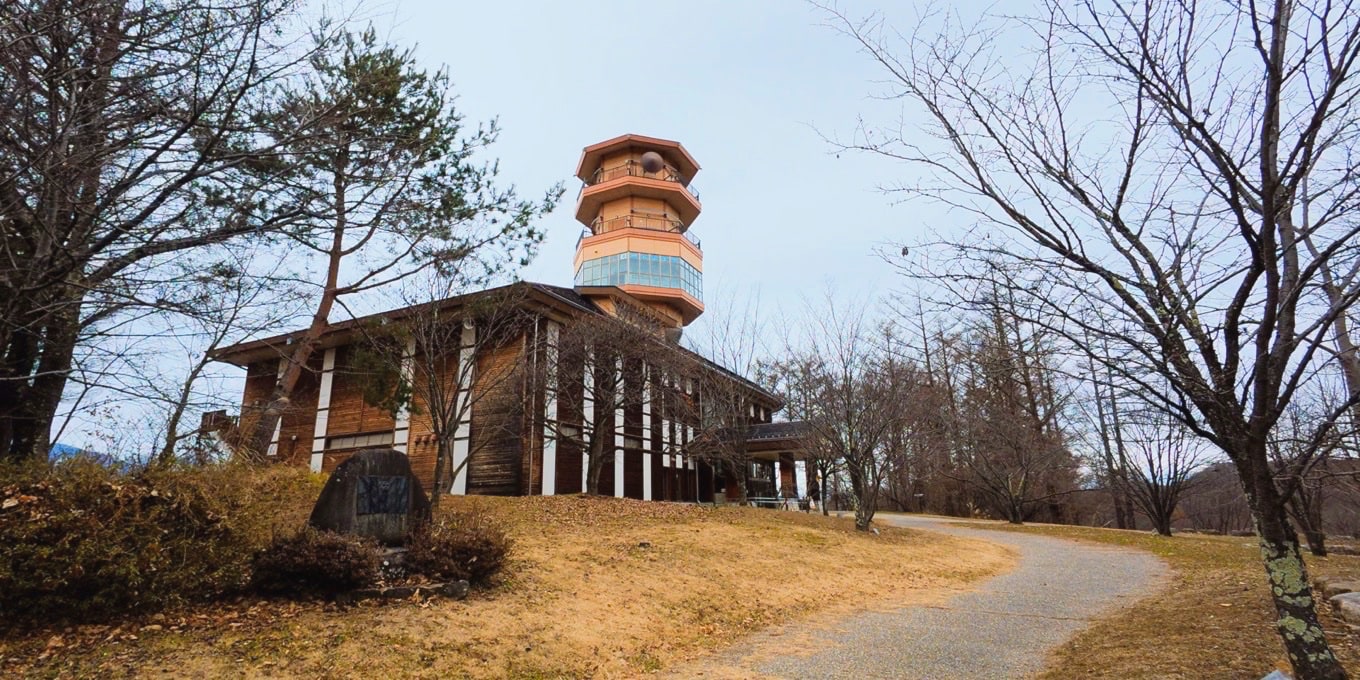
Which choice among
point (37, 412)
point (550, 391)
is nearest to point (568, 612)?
point (37, 412)

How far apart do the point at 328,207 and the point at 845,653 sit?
611cm

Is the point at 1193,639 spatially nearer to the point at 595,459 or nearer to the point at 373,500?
the point at 373,500

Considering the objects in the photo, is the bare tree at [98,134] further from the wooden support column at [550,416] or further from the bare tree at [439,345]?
the wooden support column at [550,416]

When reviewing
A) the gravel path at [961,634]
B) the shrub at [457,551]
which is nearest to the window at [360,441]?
the shrub at [457,551]

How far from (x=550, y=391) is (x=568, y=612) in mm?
10674

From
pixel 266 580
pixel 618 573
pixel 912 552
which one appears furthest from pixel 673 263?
pixel 266 580

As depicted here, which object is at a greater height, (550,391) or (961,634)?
(550,391)

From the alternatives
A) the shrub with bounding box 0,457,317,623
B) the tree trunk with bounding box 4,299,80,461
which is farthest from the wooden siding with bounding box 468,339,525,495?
the shrub with bounding box 0,457,317,623

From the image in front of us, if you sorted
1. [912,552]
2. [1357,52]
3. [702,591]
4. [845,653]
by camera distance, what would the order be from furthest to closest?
[912,552] < [702,591] < [845,653] < [1357,52]

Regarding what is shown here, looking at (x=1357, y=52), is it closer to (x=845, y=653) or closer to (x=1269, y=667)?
(x=1269, y=667)

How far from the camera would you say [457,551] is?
24.4 feet

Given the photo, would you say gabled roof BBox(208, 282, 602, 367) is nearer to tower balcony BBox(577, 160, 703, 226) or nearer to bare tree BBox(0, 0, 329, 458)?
bare tree BBox(0, 0, 329, 458)

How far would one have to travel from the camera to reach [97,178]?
4570 mm

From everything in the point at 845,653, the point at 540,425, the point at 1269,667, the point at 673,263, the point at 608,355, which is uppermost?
the point at 673,263
